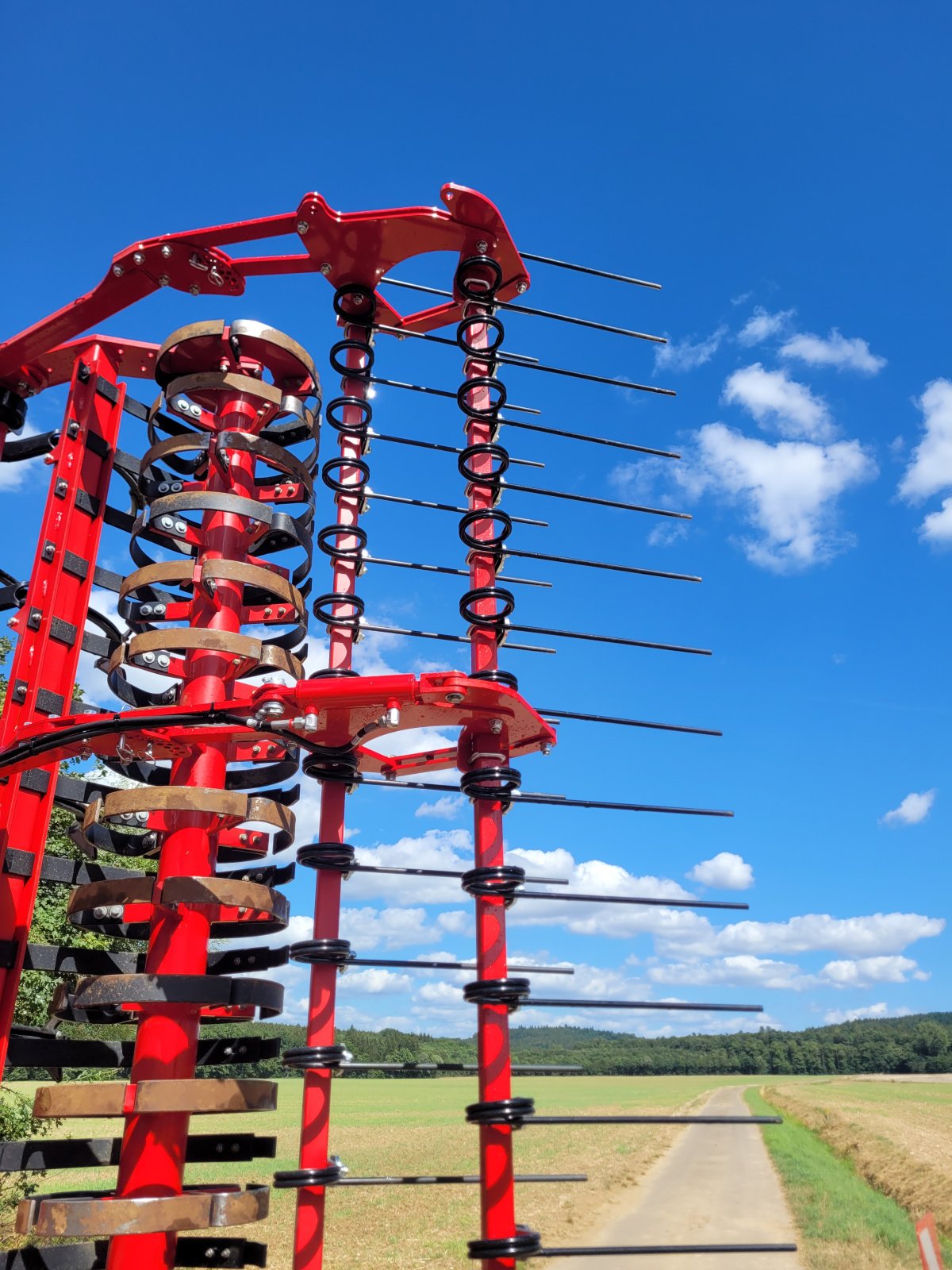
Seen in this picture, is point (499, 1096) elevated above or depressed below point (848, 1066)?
below

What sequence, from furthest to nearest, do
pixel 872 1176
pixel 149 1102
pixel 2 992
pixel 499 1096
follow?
pixel 872 1176
pixel 2 992
pixel 499 1096
pixel 149 1102

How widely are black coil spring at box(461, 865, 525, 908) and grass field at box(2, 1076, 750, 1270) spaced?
5.11m

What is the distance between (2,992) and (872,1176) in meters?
28.9

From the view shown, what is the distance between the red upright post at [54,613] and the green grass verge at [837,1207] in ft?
53.6

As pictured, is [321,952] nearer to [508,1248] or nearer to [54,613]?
[508,1248]

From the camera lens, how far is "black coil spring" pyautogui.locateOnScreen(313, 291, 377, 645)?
22.3ft

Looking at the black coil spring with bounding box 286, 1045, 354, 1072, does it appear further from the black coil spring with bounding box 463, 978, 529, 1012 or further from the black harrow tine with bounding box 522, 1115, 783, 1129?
the black harrow tine with bounding box 522, 1115, 783, 1129

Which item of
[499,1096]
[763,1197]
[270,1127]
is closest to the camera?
[499,1096]

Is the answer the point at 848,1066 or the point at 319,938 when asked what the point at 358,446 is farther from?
the point at 848,1066

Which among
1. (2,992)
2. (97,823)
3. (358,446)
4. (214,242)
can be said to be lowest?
(2,992)

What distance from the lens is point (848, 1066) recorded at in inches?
5113

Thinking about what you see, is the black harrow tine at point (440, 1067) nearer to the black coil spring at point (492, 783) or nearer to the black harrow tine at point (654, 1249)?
the black harrow tine at point (654, 1249)

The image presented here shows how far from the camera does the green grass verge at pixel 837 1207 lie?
58.9ft

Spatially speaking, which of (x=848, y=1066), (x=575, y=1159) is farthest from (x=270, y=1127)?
(x=848, y=1066)
